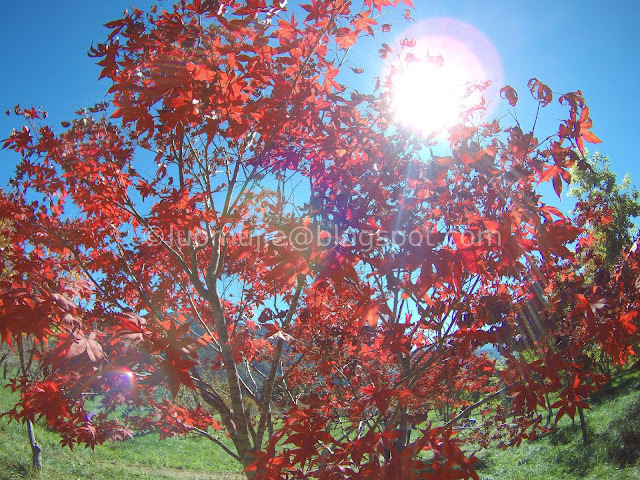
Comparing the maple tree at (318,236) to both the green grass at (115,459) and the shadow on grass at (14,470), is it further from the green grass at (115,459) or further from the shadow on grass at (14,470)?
the green grass at (115,459)

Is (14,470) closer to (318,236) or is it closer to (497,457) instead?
(318,236)

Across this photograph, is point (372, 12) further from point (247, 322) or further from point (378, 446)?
point (247, 322)

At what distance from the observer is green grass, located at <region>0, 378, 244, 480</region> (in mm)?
8809

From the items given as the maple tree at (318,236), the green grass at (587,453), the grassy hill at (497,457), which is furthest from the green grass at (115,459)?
the green grass at (587,453)

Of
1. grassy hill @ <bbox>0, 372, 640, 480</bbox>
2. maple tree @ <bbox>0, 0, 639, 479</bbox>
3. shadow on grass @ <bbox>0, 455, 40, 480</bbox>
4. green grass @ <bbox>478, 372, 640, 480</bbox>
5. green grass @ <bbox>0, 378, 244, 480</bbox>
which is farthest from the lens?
green grass @ <bbox>0, 378, 244, 480</bbox>

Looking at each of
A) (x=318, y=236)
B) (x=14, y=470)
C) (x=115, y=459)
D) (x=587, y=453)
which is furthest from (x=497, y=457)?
(x=318, y=236)

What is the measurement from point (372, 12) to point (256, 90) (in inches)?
47.9

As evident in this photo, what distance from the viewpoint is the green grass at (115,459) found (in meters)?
8.81

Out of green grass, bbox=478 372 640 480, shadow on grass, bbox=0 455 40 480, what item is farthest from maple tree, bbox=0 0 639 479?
green grass, bbox=478 372 640 480

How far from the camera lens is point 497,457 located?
1276 cm

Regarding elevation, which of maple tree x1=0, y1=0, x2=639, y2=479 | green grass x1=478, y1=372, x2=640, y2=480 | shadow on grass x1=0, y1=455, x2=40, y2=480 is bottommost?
green grass x1=478, y1=372, x2=640, y2=480

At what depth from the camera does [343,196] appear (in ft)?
7.72

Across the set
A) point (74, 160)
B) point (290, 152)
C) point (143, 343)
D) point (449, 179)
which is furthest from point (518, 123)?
point (74, 160)

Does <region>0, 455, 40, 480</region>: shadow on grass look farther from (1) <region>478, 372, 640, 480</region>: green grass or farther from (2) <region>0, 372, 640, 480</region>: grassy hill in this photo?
(1) <region>478, 372, 640, 480</region>: green grass
